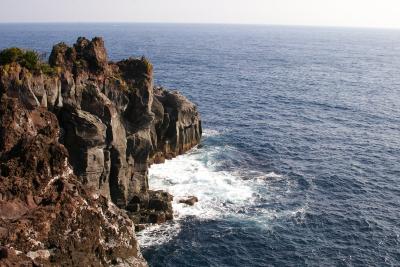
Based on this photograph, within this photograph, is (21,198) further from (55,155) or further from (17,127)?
(17,127)

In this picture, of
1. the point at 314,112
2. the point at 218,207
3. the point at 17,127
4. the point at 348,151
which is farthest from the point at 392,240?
the point at 314,112

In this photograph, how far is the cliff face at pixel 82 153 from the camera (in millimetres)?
43250

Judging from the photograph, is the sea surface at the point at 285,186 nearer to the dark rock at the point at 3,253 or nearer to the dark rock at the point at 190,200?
the dark rock at the point at 190,200

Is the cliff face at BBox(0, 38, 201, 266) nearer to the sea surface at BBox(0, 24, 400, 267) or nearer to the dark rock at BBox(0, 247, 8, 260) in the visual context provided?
the dark rock at BBox(0, 247, 8, 260)

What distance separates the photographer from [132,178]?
245ft

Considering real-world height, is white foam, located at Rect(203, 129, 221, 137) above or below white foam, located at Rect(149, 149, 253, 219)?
above

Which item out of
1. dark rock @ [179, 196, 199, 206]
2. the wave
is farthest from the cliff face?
the wave

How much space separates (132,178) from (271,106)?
76.8 meters

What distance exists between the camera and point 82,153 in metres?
62.6

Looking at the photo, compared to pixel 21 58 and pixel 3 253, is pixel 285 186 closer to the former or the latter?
pixel 21 58

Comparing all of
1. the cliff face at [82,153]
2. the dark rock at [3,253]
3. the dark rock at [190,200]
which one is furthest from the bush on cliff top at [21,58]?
the dark rock at [190,200]

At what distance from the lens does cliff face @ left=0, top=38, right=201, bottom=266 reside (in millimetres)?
43250

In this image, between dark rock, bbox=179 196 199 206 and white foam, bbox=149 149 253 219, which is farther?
dark rock, bbox=179 196 199 206

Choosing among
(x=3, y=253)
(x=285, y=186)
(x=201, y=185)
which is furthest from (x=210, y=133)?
(x=3, y=253)
